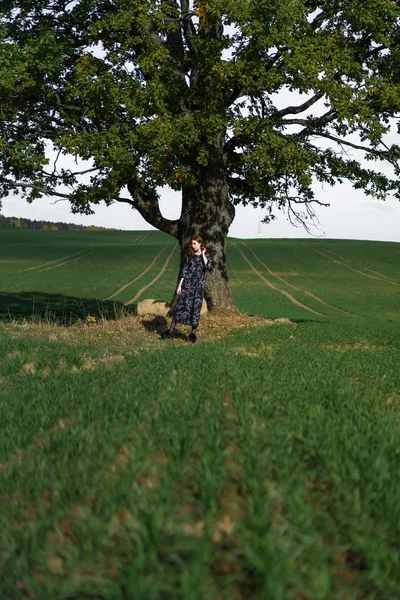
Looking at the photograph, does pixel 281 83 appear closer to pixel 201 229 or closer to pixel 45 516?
pixel 201 229

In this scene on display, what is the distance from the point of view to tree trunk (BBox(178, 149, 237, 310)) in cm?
2134

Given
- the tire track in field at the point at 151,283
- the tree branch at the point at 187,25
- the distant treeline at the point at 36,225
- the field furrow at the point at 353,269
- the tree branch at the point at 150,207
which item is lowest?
the tire track in field at the point at 151,283

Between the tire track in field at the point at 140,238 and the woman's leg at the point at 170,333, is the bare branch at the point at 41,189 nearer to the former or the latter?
the woman's leg at the point at 170,333

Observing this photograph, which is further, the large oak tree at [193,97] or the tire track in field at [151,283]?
the tire track in field at [151,283]

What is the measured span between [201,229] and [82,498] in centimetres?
1835

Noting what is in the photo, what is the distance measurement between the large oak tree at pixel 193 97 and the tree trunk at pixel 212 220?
0.05 m

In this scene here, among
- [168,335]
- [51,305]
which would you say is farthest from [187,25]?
[51,305]

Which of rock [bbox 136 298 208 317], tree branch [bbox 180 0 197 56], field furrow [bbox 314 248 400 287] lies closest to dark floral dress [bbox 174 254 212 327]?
rock [bbox 136 298 208 317]

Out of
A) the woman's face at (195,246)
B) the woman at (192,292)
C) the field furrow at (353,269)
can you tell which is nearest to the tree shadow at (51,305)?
the woman at (192,292)

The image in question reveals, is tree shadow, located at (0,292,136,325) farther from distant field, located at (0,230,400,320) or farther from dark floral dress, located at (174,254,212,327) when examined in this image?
dark floral dress, located at (174,254,212,327)

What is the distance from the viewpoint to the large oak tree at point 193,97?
17906mm

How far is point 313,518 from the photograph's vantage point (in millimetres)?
3297

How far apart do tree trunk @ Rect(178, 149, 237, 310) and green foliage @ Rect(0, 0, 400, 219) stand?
623mm

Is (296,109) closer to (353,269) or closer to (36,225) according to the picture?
(353,269)
